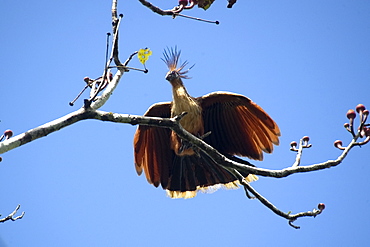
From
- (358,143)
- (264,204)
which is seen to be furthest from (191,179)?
(358,143)

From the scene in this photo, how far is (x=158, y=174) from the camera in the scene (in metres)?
6.71

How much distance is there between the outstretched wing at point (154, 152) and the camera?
6.64 m

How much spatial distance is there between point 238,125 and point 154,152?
117 cm

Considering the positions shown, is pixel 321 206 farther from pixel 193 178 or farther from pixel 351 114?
pixel 193 178

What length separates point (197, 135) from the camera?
6559 millimetres

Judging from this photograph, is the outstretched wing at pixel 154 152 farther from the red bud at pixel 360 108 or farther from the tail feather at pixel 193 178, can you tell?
the red bud at pixel 360 108

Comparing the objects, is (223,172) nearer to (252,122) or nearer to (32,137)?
(252,122)

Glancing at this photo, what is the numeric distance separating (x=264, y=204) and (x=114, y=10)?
2043 millimetres

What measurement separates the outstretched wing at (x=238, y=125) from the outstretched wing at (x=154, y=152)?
557 mm

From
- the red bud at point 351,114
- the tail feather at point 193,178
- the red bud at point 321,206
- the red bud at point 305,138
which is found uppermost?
the tail feather at point 193,178

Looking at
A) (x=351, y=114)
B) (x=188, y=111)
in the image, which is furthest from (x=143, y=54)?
(x=188, y=111)

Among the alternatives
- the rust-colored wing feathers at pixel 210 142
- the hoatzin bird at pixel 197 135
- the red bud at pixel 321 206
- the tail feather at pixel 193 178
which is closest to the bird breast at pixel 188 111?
the hoatzin bird at pixel 197 135

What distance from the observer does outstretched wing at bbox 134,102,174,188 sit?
6643 millimetres

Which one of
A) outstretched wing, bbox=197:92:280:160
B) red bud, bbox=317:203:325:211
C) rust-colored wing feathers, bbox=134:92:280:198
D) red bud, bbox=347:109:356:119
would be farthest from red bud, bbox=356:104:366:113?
rust-colored wing feathers, bbox=134:92:280:198
